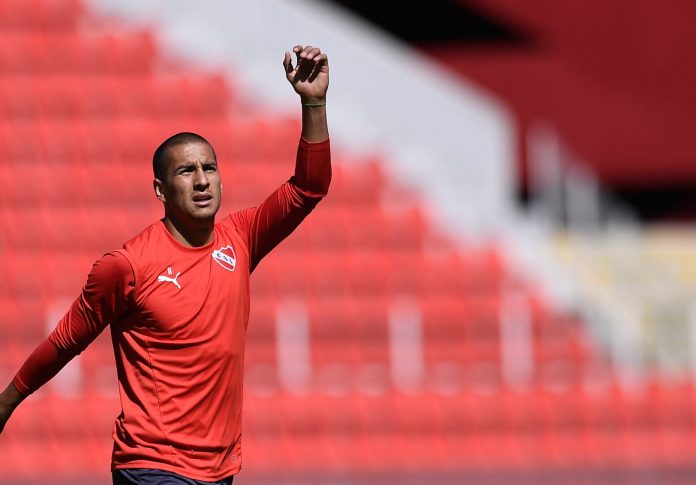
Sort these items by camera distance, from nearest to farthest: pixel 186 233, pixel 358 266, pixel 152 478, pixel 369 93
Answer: pixel 152 478 → pixel 186 233 → pixel 358 266 → pixel 369 93

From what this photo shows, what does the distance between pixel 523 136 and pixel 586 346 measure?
15.3 feet

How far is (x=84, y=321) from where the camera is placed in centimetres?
484

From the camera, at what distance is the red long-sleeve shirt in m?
4.77

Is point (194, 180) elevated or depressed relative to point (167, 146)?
depressed

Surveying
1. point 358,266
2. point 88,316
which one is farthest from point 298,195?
point 358,266

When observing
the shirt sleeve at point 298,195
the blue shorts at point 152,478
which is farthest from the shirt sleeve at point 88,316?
the shirt sleeve at point 298,195

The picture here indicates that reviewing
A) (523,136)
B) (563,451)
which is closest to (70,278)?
(563,451)

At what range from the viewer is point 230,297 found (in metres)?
4.89

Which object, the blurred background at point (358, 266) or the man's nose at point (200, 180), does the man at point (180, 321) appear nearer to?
the man's nose at point (200, 180)

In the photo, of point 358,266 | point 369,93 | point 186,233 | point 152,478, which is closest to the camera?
point 152,478

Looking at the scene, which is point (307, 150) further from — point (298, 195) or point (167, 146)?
point (167, 146)

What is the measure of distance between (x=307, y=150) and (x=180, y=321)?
0.68 m

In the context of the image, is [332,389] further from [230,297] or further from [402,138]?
[230,297]

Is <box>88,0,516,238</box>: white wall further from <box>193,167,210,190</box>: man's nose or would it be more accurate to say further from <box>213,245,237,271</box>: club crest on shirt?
<box>193,167,210,190</box>: man's nose
